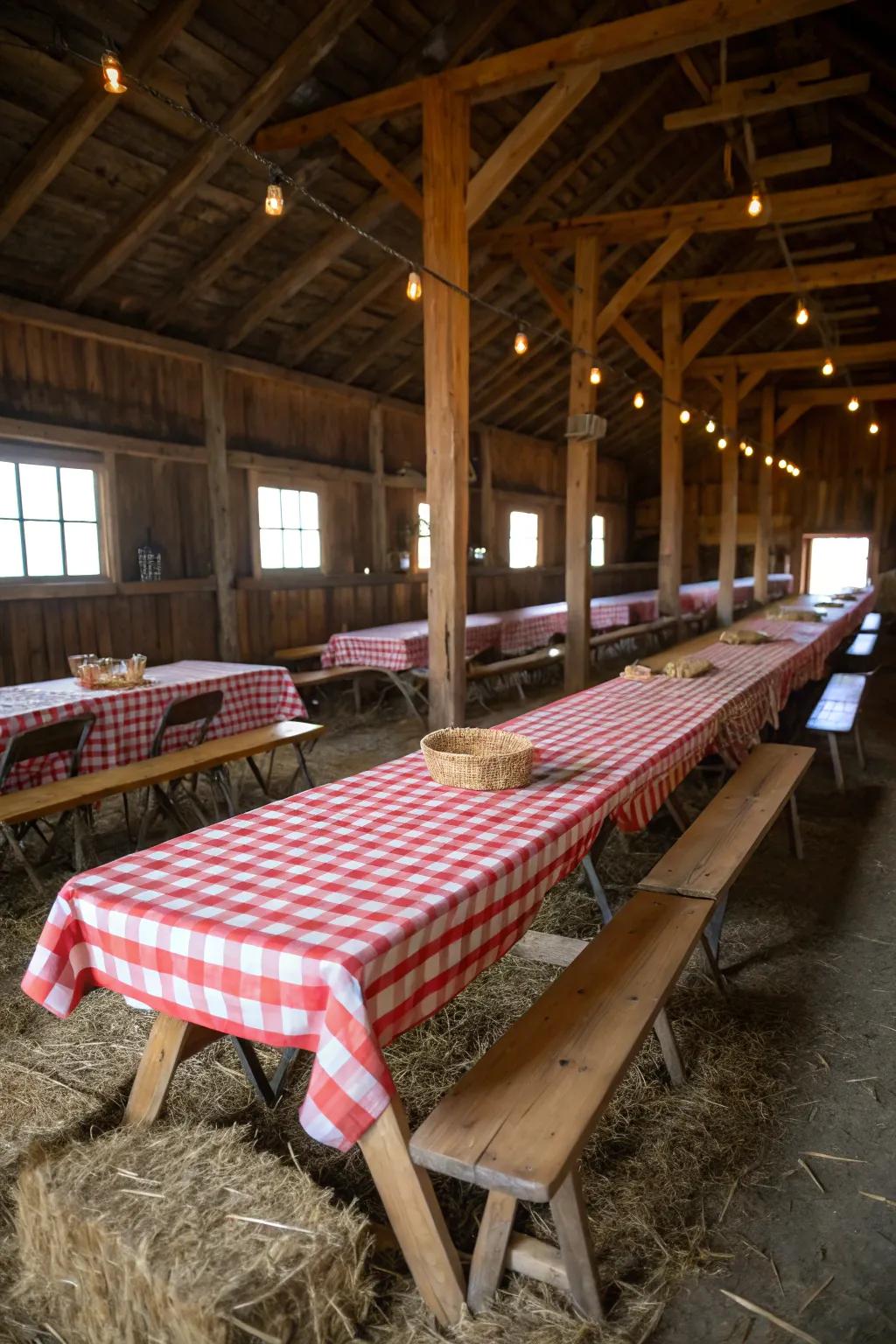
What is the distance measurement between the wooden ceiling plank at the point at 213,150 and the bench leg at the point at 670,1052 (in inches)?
202

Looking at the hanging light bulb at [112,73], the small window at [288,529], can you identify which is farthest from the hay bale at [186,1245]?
the small window at [288,529]

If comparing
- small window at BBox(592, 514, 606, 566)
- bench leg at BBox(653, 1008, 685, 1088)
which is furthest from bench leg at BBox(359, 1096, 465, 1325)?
small window at BBox(592, 514, 606, 566)

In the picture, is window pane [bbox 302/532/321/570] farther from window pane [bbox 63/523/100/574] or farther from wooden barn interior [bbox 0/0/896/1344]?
window pane [bbox 63/523/100/574]

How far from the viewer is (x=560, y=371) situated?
10469mm

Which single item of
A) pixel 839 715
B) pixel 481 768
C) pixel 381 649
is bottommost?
pixel 839 715

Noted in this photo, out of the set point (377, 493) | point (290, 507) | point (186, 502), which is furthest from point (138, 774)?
point (377, 493)

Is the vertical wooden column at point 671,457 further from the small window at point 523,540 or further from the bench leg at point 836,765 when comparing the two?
the bench leg at point 836,765

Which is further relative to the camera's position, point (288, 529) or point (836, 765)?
point (288, 529)

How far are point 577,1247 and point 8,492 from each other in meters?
5.62

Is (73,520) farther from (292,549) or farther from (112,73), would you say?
(112,73)

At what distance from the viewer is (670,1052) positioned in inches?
89.4

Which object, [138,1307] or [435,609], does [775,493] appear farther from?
[138,1307]

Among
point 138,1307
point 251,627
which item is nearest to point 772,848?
point 138,1307

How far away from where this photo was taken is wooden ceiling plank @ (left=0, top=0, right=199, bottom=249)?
13.6 feet
